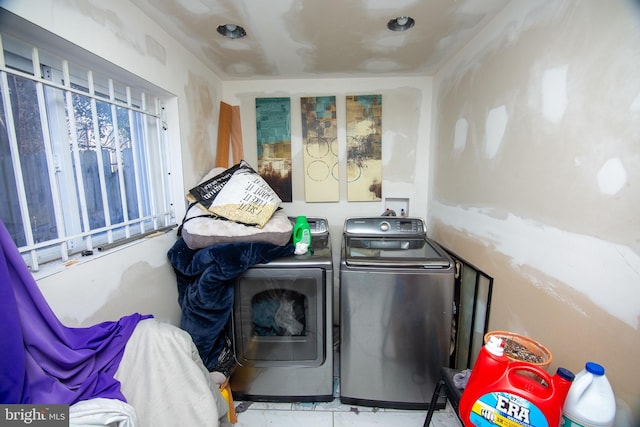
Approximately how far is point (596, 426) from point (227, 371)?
5.39 feet

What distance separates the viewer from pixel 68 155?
111 centimetres

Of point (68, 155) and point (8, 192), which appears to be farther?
point (68, 155)

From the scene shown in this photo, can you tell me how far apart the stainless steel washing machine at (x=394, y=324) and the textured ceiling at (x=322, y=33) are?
1334mm

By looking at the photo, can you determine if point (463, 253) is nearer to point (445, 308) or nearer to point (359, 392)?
point (445, 308)

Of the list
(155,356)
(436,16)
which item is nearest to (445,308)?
(155,356)

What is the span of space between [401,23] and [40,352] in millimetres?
2101

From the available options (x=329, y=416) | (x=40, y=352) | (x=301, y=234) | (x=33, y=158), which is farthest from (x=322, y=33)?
(x=329, y=416)

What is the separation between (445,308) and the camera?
1.51 metres

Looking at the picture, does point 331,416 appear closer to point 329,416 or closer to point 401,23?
point 329,416

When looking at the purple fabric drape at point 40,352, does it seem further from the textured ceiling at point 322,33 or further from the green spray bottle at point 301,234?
the textured ceiling at point 322,33

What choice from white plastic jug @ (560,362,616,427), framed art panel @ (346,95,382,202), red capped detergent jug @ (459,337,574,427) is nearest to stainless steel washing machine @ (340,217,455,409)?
red capped detergent jug @ (459,337,574,427)

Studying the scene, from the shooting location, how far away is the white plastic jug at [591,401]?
766 mm

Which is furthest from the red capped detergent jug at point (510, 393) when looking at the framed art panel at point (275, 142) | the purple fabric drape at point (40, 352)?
the framed art panel at point (275, 142)

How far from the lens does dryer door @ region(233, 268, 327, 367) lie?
1.58m
